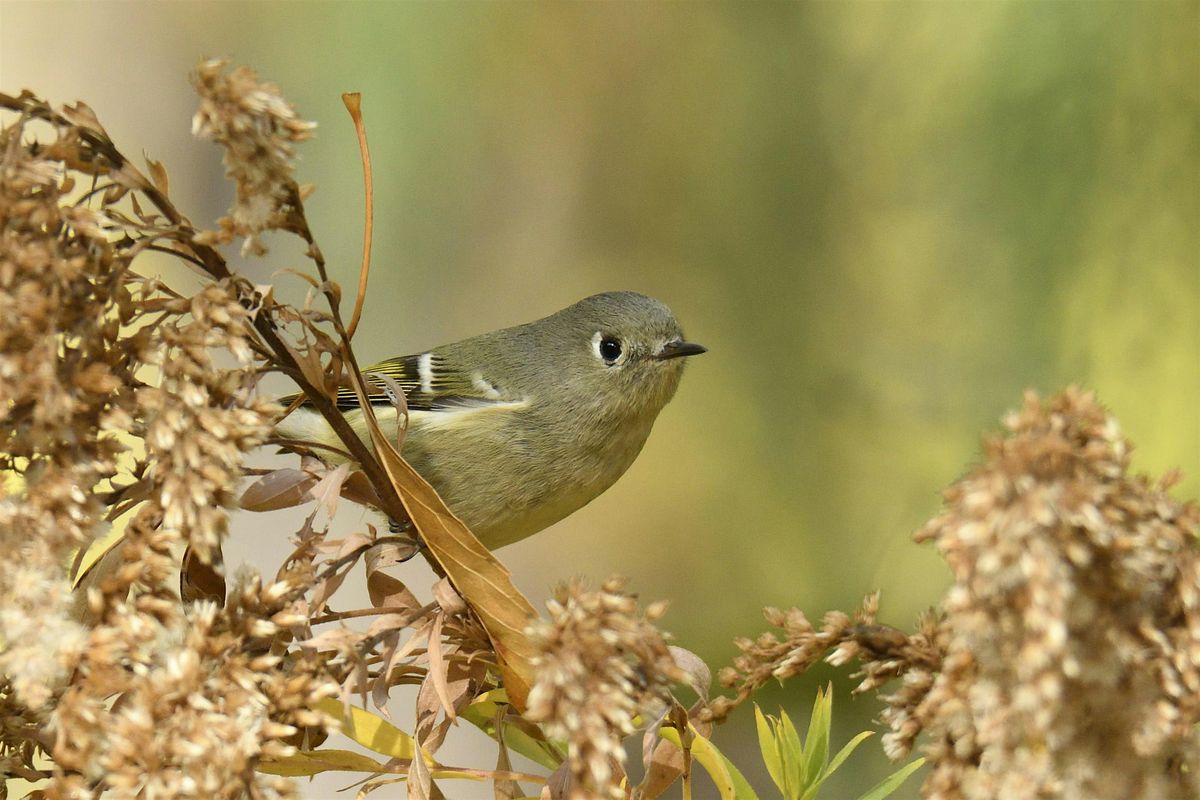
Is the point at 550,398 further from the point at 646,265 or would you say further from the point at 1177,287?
the point at 1177,287

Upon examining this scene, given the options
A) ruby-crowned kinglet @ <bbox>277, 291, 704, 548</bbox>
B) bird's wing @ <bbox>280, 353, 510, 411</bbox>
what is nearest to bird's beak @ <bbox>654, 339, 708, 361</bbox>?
ruby-crowned kinglet @ <bbox>277, 291, 704, 548</bbox>

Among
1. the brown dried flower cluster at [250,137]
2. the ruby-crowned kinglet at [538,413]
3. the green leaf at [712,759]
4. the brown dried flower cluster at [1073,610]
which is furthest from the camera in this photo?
the ruby-crowned kinglet at [538,413]

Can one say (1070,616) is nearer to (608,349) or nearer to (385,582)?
(385,582)

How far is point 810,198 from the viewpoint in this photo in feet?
5.52

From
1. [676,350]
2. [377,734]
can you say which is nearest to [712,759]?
[377,734]

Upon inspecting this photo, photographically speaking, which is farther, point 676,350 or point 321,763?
point 676,350

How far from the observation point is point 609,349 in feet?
4.30

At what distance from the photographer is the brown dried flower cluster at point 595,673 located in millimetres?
406

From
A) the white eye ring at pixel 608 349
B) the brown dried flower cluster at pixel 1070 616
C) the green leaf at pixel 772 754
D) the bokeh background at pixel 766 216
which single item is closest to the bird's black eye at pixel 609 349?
the white eye ring at pixel 608 349

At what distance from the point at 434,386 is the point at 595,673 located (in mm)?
983

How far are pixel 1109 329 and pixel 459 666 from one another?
1.05 meters

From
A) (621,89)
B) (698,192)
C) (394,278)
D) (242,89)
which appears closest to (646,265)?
(698,192)

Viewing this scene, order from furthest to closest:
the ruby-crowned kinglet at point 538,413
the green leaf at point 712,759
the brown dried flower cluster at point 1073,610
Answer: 1. the ruby-crowned kinglet at point 538,413
2. the green leaf at point 712,759
3. the brown dried flower cluster at point 1073,610

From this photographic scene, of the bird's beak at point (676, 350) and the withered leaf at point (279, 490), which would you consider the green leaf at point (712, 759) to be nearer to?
the withered leaf at point (279, 490)
